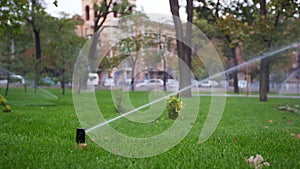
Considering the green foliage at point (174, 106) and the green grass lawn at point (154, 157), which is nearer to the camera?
the green grass lawn at point (154, 157)

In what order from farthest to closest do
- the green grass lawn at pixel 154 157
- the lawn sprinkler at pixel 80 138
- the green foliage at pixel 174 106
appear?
the green foliage at pixel 174 106, the lawn sprinkler at pixel 80 138, the green grass lawn at pixel 154 157

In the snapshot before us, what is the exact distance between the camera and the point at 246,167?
2.88 meters

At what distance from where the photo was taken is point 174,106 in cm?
697

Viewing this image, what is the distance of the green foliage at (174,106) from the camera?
692 centimetres

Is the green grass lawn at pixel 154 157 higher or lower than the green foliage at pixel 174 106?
lower

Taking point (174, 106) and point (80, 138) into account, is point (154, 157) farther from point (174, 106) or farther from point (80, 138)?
point (174, 106)

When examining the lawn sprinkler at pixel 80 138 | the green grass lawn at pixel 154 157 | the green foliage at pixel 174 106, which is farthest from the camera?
the green foliage at pixel 174 106

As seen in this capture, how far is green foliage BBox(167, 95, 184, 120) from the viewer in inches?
272

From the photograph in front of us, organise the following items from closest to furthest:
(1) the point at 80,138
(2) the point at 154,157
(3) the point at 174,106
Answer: (2) the point at 154,157 < (1) the point at 80,138 < (3) the point at 174,106

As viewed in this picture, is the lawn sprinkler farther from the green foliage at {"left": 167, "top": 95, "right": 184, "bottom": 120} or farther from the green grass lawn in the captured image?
the green foliage at {"left": 167, "top": 95, "right": 184, "bottom": 120}

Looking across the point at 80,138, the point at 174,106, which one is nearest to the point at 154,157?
the point at 80,138

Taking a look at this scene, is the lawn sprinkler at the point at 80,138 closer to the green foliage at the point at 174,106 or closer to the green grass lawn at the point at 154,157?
the green grass lawn at the point at 154,157

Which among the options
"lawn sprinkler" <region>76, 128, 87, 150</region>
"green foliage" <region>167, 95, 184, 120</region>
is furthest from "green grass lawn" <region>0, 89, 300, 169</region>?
"green foliage" <region>167, 95, 184, 120</region>

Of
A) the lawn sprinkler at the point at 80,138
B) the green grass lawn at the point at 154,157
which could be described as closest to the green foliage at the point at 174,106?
the green grass lawn at the point at 154,157
